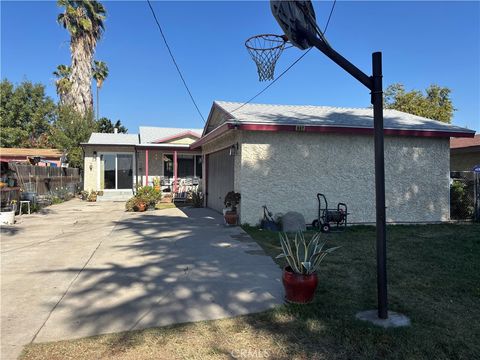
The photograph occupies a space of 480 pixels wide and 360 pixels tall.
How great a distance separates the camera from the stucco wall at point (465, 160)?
20.2 m

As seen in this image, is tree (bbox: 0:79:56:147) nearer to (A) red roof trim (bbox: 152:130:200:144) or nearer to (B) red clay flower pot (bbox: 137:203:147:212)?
(A) red roof trim (bbox: 152:130:200:144)

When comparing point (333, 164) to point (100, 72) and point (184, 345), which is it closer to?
point (184, 345)

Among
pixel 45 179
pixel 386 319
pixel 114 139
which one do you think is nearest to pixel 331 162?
pixel 386 319

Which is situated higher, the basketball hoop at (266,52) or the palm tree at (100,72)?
the palm tree at (100,72)

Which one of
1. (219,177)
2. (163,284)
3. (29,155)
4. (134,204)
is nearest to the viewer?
(163,284)

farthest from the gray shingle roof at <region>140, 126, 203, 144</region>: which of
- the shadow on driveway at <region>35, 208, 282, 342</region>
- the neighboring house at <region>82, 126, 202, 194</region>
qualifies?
the shadow on driveway at <region>35, 208, 282, 342</region>

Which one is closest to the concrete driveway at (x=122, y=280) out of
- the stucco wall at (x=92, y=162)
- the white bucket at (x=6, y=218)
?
the white bucket at (x=6, y=218)

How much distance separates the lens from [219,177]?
1451cm

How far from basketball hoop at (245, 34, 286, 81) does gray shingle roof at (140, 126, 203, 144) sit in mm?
14653

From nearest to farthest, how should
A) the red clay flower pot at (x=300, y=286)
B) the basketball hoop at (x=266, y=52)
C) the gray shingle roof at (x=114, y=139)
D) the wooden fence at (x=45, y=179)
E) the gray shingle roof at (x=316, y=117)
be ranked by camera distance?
the red clay flower pot at (x=300, y=286), the basketball hoop at (x=266, y=52), the gray shingle roof at (x=316, y=117), the wooden fence at (x=45, y=179), the gray shingle roof at (x=114, y=139)

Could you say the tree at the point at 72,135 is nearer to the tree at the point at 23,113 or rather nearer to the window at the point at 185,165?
the window at the point at 185,165

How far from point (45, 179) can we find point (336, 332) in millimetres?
18325

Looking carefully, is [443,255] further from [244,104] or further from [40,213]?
[40,213]

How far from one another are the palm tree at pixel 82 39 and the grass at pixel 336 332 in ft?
96.5
